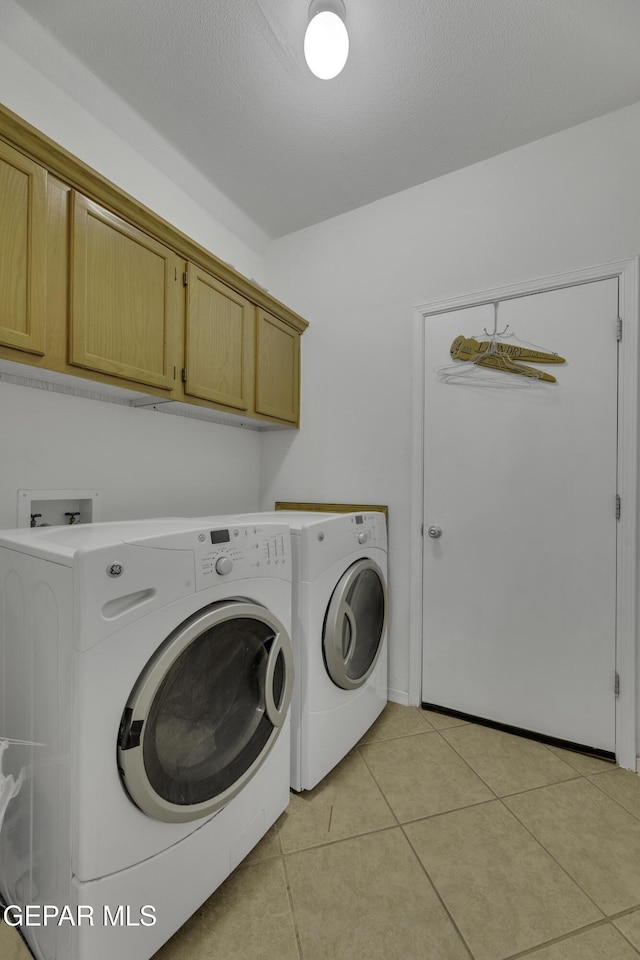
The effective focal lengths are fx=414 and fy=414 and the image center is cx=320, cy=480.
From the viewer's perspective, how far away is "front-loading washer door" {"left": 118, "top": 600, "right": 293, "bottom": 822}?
0.87 metres

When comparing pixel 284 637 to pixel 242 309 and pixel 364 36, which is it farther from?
pixel 364 36

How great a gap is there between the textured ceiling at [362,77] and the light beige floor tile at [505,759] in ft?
8.71

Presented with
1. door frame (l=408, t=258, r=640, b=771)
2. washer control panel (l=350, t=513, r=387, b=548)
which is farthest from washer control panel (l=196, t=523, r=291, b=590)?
door frame (l=408, t=258, r=640, b=771)

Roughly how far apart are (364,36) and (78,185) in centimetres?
111

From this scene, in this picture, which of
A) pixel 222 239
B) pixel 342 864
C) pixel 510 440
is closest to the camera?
pixel 342 864

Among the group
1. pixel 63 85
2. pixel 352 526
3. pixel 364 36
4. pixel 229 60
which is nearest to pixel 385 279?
pixel 364 36

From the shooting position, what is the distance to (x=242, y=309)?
6.47 feet

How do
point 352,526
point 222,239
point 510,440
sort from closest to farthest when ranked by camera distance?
point 352,526 < point 510,440 < point 222,239

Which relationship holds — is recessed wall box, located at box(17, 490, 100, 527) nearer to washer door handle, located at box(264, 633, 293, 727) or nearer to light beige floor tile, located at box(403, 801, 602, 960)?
washer door handle, located at box(264, 633, 293, 727)

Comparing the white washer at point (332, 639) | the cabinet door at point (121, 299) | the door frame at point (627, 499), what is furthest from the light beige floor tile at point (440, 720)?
the cabinet door at point (121, 299)

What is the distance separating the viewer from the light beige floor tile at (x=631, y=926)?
1.01 m

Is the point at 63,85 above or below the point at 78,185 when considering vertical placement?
above

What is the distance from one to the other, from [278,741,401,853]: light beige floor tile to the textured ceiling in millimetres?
2648

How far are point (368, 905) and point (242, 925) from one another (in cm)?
32
